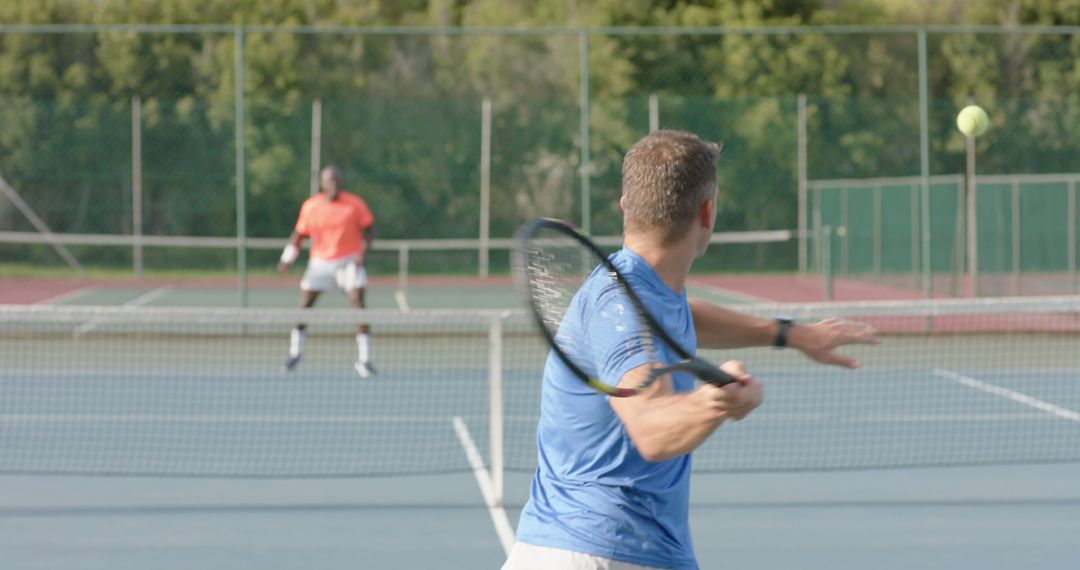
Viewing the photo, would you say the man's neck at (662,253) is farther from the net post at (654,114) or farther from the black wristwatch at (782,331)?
the net post at (654,114)

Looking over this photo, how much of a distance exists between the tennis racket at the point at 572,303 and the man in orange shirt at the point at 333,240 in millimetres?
8806

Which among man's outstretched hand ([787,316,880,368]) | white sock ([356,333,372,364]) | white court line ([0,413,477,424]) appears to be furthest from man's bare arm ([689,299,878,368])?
white sock ([356,333,372,364])

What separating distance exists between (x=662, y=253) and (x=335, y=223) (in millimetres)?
9361

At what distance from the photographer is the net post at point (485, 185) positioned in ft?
56.2

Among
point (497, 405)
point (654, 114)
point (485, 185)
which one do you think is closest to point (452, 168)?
point (485, 185)

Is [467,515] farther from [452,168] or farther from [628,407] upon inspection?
[452,168]

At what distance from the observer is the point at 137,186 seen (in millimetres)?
17391

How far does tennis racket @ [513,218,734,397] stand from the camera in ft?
7.93

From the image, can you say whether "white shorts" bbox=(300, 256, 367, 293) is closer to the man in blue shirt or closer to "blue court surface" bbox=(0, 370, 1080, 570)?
"blue court surface" bbox=(0, 370, 1080, 570)

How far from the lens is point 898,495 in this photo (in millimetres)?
6762

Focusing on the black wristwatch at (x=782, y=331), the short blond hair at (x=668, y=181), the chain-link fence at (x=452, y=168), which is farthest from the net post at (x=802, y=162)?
the short blond hair at (x=668, y=181)

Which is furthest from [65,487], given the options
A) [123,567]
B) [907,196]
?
[907,196]

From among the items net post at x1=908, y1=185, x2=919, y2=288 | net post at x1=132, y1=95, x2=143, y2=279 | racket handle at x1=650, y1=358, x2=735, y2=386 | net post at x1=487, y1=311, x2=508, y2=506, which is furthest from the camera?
net post at x1=132, y1=95, x2=143, y2=279

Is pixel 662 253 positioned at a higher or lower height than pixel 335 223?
higher
